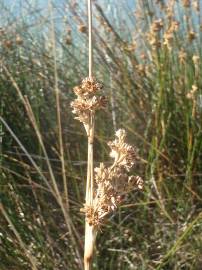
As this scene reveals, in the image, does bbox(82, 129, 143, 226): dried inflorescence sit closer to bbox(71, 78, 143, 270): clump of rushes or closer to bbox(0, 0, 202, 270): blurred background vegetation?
bbox(71, 78, 143, 270): clump of rushes

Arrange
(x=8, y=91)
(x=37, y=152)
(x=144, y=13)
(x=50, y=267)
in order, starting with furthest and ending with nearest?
(x=144, y=13), (x=8, y=91), (x=37, y=152), (x=50, y=267)

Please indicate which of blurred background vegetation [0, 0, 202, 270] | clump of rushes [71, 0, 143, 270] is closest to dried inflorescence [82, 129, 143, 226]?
clump of rushes [71, 0, 143, 270]

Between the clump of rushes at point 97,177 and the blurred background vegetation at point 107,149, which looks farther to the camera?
the blurred background vegetation at point 107,149

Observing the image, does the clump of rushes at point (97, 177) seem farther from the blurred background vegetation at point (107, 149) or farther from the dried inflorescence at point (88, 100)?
the blurred background vegetation at point (107, 149)

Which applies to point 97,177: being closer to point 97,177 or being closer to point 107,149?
point 97,177

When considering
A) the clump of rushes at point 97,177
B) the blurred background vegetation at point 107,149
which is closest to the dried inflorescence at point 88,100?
the clump of rushes at point 97,177

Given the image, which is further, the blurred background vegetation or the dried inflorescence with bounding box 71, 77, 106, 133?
the blurred background vegetation

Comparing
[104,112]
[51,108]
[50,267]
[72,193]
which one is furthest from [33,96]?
[50,267]

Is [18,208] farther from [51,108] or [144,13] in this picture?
[144,13]
